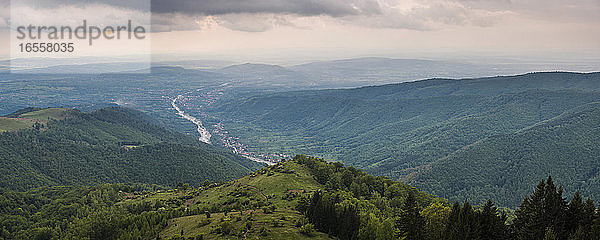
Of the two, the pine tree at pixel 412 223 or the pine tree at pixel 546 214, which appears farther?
the pine tree at pixel 412 223

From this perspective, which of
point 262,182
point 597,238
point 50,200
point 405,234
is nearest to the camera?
point 597,238

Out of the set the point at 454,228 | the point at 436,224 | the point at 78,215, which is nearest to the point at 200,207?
the point at 78,215

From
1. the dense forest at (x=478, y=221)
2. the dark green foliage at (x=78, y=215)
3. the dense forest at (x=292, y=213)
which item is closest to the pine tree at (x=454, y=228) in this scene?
the dense forest at (x=478, y=221)

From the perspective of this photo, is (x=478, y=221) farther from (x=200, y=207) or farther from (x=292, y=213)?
(x=200, y=207)

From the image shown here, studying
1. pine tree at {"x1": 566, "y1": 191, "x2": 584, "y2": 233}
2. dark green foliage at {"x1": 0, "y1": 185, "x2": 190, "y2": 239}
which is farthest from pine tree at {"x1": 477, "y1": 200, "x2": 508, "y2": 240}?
dark green foliage at {"x1": 0, "y1": 185, "x2": 190, "y2": 239}

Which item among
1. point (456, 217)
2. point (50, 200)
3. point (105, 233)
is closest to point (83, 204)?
point (50, 200)

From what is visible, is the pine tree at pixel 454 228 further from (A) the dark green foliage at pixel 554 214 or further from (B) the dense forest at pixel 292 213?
(A) the dark green foliage at pixel 554 214

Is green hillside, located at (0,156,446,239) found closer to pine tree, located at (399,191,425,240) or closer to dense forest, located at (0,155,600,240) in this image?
dense forest, located at (0,155,600,240)

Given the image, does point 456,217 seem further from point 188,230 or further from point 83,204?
point 83,204

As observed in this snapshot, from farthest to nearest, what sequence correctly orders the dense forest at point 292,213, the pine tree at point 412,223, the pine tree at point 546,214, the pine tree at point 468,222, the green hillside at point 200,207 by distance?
the green hillside at point 200,207
the pine tree at point 412,223
the dense forest at point 292,213
the pine tree at point 546,214
the pine tree at point 468,222
